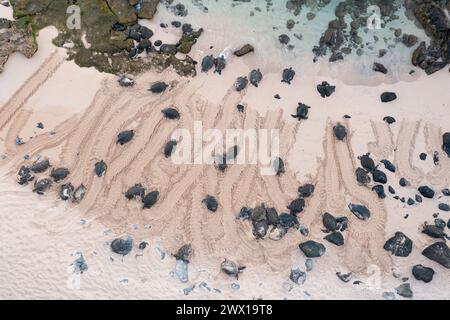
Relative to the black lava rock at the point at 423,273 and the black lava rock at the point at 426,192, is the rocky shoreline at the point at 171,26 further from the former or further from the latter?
the black lava rock at the point at 423,273

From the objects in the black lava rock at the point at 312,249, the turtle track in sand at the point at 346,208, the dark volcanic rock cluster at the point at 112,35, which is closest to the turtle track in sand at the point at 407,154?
the turtle track in sand at the point at 346,208

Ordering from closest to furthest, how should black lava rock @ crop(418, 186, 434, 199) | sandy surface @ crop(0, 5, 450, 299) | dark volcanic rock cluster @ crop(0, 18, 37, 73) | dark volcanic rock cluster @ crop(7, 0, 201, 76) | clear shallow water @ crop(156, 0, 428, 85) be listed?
sandy surface @ crop(0, 5, 450, 299)
black lava rock @ crop(418, 186, 434, 199)
dark volcanic rock cluster @ crop(0, 18, 37, 73)
dark volcanic rock cluster @ crop(7, 0, 201, 76)
clear shallow water @ crop(156, 0, 428, 85)

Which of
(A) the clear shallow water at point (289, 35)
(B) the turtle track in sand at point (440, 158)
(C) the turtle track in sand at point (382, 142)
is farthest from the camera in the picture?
(A) the clear shallow water at point (289, 35)

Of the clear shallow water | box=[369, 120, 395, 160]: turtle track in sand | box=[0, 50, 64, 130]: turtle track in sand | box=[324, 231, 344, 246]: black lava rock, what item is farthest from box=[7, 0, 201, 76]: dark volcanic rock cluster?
box=[324, 231, 344, 246]: black lava rock

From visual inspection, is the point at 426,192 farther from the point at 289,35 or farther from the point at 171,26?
the point at 171,26

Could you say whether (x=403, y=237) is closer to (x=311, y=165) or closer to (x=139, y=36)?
(x=311, y=165)

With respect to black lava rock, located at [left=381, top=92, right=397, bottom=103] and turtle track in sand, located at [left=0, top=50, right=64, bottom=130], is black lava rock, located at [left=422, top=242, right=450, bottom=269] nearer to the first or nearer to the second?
black lava rock, located at [left=381, top=92, right=397, bottom=103]
